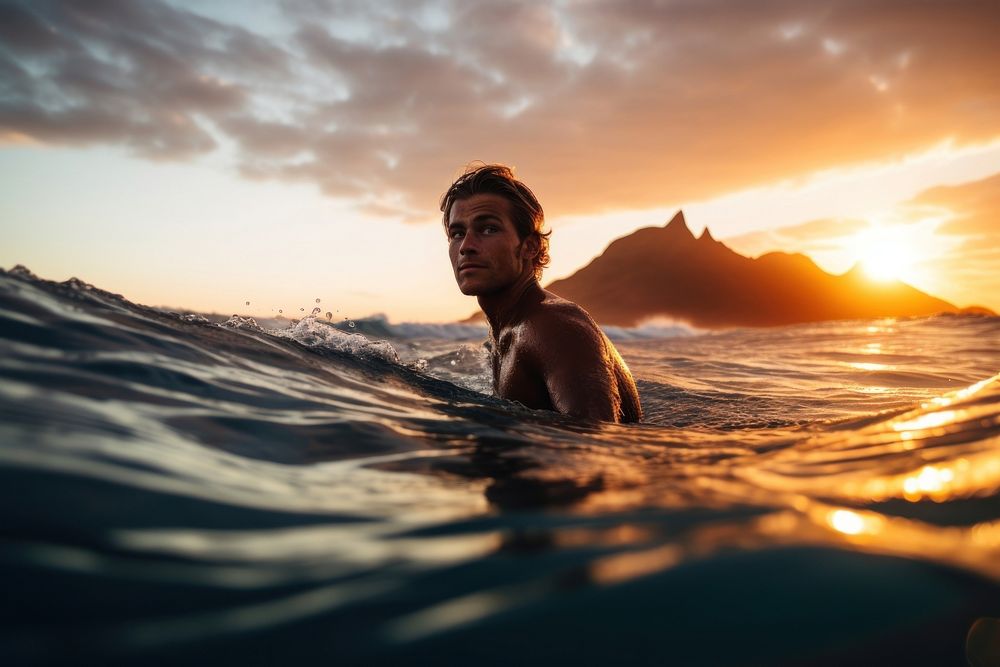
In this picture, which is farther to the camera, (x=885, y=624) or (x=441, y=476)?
(x=441, y=476)

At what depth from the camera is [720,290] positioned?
7094cm

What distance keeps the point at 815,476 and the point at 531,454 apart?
767 millimetres

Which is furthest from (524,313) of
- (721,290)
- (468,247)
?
(721,290)

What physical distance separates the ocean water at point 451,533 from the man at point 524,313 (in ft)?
2.53

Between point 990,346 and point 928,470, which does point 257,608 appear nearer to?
point 928,470

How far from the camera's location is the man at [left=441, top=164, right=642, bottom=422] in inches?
116

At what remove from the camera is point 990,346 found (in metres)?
10.9

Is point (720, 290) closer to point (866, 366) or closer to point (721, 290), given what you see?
point (721, 290)

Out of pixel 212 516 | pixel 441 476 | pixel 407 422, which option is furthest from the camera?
pixel 407 422

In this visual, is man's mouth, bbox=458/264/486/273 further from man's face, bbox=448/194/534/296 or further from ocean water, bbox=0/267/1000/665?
ocean water, bbox=0/267/1000/665

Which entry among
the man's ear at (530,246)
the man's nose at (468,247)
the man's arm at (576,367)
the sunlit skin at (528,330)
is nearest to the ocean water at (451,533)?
the man's arm at (576,367)

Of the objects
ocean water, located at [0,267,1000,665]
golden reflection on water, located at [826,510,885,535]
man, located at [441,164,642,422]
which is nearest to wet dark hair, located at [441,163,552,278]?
man, located at [441,164,642,422]

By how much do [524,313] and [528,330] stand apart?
350 millimetres

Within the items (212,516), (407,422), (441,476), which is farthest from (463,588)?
(407,422)
